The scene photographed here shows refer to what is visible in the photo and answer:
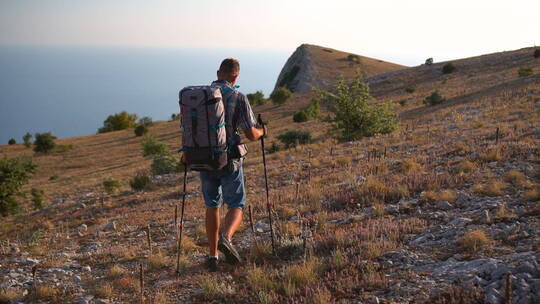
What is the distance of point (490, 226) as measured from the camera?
4.89 meters

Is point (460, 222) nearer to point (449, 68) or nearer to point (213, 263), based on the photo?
point (213, 263)

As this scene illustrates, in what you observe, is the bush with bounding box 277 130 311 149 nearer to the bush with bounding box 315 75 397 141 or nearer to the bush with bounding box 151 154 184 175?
the bush with bounding box 315 75 397 141

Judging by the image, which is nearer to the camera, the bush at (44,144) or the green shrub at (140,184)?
the green shrub at (140,184)

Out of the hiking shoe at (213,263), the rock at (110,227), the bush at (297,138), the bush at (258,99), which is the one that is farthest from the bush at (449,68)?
the hiking shoe at (213,263)

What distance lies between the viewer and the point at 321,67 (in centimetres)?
7588

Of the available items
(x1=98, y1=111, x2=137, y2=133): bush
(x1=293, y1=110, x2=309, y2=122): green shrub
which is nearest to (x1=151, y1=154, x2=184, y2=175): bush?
(x1=293, y1=110, x2=309, y2=122): green shrub

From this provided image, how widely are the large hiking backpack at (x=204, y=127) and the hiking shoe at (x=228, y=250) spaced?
1.03m

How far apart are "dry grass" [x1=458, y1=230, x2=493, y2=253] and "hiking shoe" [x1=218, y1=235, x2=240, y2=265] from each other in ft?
9.43

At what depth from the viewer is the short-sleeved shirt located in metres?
4.68

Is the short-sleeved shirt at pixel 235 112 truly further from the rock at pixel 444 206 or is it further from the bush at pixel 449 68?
the bush at pixel 449 68

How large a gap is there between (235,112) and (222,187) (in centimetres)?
106

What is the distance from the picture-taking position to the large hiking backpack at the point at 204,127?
4.38 meters

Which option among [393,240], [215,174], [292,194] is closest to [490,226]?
[393,240]

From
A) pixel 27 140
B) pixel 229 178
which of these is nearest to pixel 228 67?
pixel 229 178
